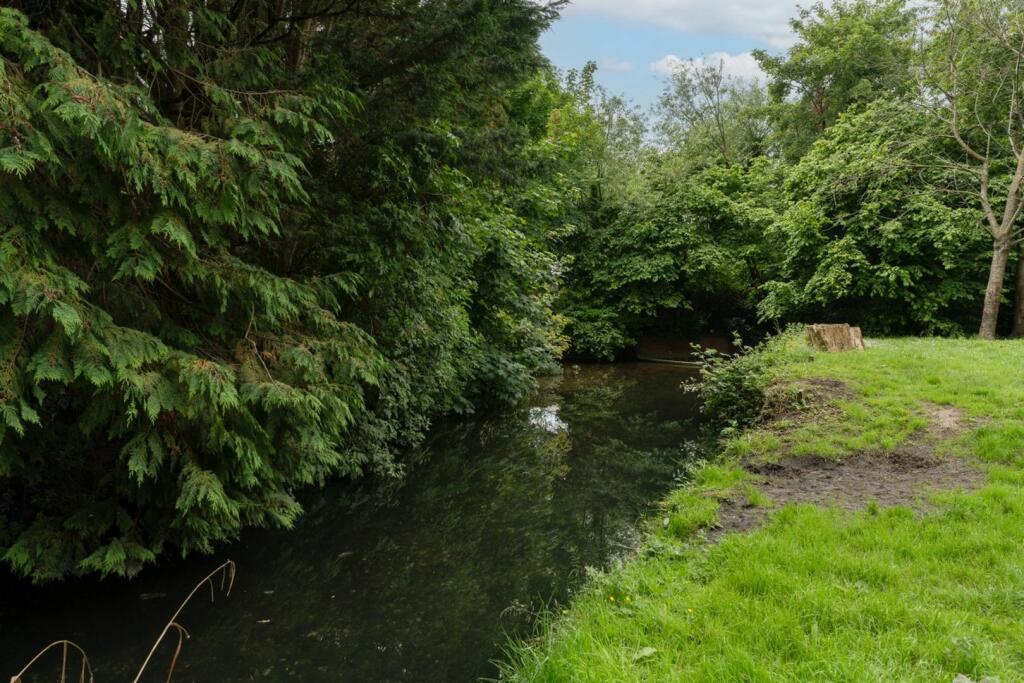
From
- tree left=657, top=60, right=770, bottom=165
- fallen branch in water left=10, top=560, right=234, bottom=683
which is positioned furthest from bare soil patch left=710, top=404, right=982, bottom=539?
tree left=657, top=60, right=770, bottom=165

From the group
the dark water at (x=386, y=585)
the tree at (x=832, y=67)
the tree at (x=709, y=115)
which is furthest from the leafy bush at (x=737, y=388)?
the tree at (x=709, y=115)

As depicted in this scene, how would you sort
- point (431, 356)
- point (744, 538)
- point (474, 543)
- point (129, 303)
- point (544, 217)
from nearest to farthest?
point (129, 303) < point (744, 538) < point (474, 543) < point (431, 356) < point (544, 217)

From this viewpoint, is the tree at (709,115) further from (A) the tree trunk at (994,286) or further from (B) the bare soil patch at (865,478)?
(B) the bare soil patch at (865,478)

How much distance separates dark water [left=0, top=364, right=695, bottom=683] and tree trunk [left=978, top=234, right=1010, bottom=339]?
9269 mm

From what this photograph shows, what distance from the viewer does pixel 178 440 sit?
13.4 feet

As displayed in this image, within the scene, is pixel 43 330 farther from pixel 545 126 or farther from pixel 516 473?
pixel 545 126

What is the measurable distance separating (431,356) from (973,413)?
20.7 ft

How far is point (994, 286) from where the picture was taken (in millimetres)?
12695

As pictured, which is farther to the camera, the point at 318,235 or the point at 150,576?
the point at 318,235

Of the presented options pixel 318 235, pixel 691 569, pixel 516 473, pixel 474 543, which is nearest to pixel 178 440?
pixel 318 235

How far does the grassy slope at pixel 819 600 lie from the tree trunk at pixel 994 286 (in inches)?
372

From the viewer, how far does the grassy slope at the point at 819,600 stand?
106 inches

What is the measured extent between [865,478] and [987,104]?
528 inches

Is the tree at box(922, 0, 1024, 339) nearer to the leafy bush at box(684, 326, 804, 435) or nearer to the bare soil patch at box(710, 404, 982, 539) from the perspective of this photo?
the leafy bush at box(684, 326, 804, 435)
